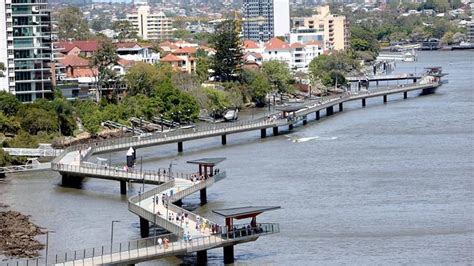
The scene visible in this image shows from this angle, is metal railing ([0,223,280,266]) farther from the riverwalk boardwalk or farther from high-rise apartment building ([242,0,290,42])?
high-rise apartment building ([242,0,290,42])

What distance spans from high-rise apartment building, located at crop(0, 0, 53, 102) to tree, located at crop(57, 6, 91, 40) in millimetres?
36686

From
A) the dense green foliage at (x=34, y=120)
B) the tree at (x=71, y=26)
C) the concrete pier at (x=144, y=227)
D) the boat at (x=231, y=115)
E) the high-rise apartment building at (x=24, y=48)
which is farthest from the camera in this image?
the tree at (x=71, y=26)

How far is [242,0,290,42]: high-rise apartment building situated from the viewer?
132000mm

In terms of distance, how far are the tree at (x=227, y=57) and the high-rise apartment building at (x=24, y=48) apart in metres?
20.1

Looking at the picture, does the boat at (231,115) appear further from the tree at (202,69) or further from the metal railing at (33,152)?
the metal railing at (33,152)

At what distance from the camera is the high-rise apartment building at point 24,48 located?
188ft

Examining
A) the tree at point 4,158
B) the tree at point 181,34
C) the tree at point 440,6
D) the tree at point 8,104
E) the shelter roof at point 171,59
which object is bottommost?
the tree at point 4,158

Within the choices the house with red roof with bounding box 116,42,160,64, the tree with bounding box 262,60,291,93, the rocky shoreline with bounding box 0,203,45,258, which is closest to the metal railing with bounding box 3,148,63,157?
the rocky shoreline with bounding box 0,203,45,258

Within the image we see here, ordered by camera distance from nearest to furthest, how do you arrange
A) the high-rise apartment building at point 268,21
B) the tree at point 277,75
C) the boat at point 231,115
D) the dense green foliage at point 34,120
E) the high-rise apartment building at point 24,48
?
the dense green foliage at point 34,120 < the high-rise apartment building at point 24,48 < the boat at point 231,115 < the tree at point 277,75 < the high-rise apartment building at point 268,21

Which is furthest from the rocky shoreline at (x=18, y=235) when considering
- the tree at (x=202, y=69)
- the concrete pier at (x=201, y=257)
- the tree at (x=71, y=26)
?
the tree at (x=71, y=26)

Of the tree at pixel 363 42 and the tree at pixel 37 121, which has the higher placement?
the tree at pixel 363 42

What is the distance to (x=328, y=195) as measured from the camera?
38.2m

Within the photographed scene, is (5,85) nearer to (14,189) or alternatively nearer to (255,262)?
(14,189)

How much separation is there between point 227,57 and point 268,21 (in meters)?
58.0
